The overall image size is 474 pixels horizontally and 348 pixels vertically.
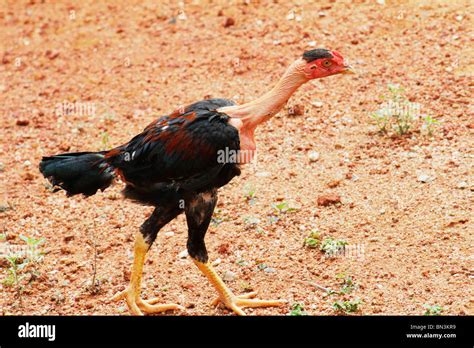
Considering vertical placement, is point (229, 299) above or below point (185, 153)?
below

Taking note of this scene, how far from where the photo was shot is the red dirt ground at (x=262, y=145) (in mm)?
7348

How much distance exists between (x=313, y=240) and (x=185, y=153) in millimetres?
1976

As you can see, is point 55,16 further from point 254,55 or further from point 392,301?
point 392,301

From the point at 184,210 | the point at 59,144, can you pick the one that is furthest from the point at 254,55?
the point at 184,210

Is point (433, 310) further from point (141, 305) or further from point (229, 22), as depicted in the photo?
point (229, 22)

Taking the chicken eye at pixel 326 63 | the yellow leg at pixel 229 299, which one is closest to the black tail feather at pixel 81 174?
the yellow leg at pixel 229 299

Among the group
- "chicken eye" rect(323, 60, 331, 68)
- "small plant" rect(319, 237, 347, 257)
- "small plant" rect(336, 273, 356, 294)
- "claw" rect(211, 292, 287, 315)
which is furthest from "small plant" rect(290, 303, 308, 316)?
"chicken eye" rect(323, 60, 331, 68)

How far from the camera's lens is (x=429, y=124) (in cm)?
921

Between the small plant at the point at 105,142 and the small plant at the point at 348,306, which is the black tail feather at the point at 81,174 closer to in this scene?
the small plant at the point at 348,306

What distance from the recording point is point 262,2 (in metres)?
12.8

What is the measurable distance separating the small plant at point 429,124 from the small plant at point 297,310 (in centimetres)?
331

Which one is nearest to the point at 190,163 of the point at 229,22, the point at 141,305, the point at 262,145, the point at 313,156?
the point at 141,305

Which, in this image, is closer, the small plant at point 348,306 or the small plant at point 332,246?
the small plant at point 348,306

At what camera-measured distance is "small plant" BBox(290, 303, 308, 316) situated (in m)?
6.72
